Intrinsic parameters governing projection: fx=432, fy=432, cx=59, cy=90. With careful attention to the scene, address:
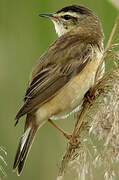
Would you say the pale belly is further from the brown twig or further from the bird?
the brown twig

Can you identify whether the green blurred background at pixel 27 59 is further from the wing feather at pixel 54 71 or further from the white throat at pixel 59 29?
the wing feather at pixel 54 71

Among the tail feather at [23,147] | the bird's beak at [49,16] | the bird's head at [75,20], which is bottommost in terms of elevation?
the tail feather at [23,147]

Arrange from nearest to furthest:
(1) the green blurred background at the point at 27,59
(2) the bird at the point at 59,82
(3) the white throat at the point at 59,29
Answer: (2) the bird at the point at 59,82, (1) the green blurred background at the point at 27,59, (3) the white throat at the point at 59,29

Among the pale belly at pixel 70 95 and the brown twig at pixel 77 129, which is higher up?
the brown twig at pixel 77 129

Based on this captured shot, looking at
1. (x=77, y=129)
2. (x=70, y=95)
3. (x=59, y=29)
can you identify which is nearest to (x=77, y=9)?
(x=59, y=29)

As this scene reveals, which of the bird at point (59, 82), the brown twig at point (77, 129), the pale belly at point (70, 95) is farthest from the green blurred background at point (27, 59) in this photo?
the brown twig at point (77, 129)

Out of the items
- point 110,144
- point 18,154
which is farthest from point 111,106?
point 18,154

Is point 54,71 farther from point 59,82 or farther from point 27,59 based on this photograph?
point 27,59
